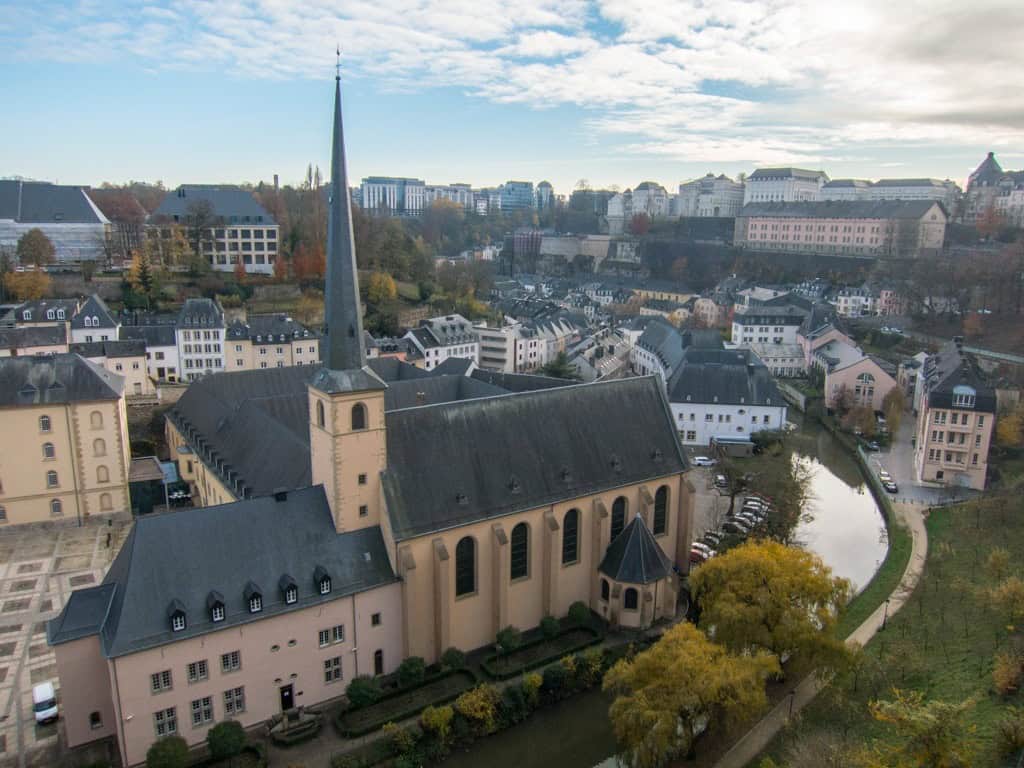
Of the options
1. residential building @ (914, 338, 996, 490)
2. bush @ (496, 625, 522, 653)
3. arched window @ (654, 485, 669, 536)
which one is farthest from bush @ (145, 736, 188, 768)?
residential building @ (914, 338, 996, 490)

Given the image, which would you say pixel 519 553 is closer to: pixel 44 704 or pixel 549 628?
pixel 549 628

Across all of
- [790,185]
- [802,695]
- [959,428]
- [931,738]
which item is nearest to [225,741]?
[931,738]

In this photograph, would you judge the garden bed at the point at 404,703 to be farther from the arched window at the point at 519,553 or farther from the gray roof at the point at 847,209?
the gray roof at the point at 847,209

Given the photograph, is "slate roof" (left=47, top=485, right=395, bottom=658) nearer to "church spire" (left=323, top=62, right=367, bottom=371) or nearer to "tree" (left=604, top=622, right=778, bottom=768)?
"church spire" (left=323, top=62, right=367, bottom=371)

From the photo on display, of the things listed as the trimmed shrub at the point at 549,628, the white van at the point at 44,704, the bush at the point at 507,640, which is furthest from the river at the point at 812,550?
the white van at the point at 44,704

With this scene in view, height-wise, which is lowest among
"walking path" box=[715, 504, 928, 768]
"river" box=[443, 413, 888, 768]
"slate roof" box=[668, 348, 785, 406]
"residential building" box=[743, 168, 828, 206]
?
"river" box=[443, 413, 888, 768]
